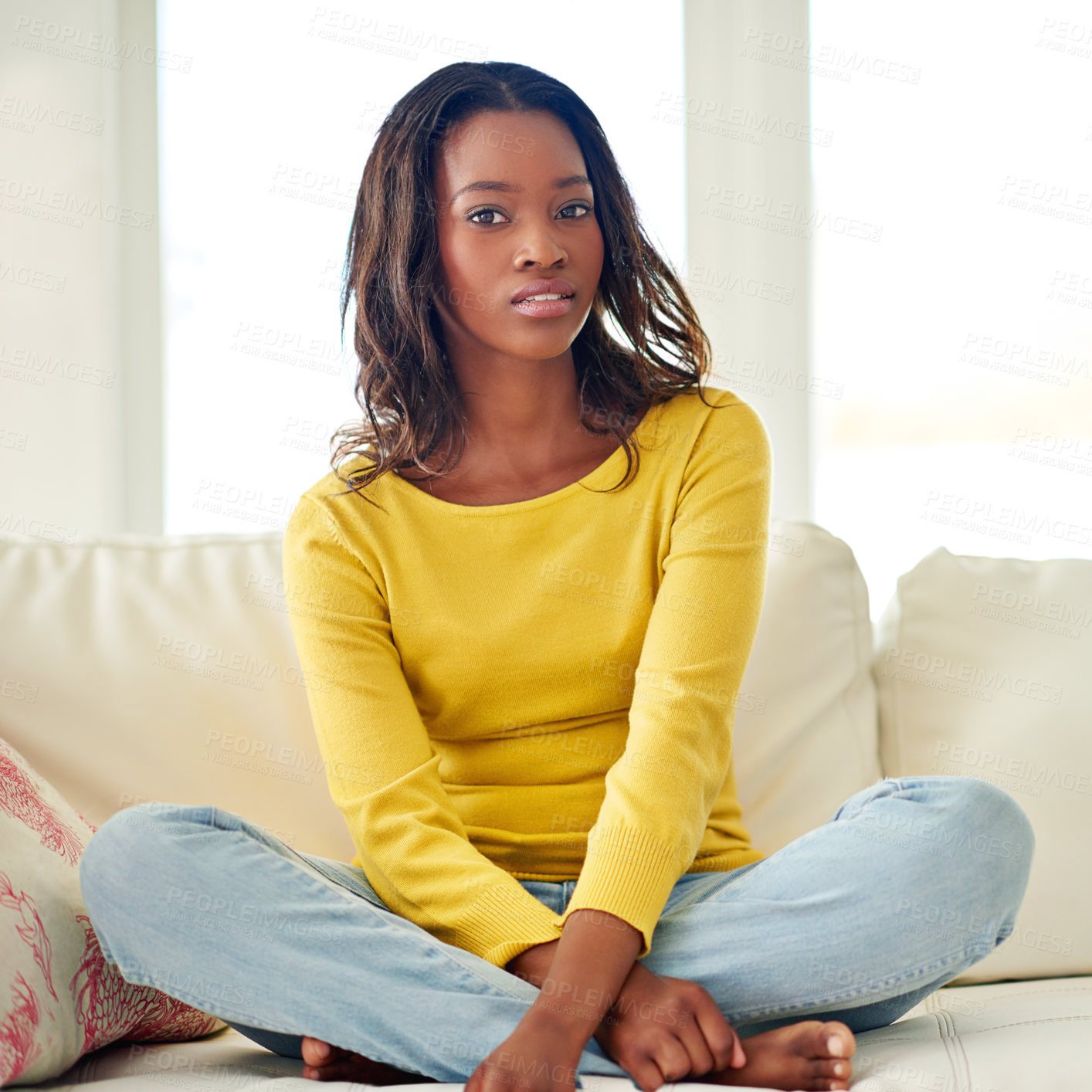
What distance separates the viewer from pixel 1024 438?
7.57 feet

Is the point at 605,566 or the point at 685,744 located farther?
the point at 605,566

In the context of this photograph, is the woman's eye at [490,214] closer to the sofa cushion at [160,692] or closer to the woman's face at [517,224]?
the woman's face at [517,224]

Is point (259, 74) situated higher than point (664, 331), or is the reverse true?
point (259, 74)

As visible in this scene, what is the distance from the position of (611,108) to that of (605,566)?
1.41 metres

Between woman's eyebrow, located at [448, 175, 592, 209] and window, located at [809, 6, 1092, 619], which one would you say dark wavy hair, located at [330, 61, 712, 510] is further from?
window, located at [809, 6, 1092, 619]

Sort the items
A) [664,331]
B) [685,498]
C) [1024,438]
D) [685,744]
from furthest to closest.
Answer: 1. [1024,438]
2. [664,331]
3. [685,498]
4. [685,744]

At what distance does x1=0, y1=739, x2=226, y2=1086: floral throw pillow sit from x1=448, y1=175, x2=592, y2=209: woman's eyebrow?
0.77 m

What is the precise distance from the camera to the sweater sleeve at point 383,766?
3.48 ft

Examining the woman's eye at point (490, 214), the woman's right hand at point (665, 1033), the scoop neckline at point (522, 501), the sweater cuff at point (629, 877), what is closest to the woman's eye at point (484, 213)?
the woman's eye at point (490, 214)

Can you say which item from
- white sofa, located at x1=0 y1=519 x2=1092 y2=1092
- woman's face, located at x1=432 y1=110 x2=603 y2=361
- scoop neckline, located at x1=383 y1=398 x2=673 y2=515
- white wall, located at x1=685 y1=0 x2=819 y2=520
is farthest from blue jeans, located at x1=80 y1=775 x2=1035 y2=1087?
white wall, located at x1=685 y1=0 x2=819 y2=520

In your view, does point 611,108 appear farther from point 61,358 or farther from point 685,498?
point 685,498

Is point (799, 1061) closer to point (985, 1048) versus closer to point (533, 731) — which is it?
point (985, 1048)

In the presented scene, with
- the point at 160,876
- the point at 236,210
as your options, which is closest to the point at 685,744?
the point at 160,876

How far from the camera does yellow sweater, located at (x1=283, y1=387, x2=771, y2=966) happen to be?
116cm
